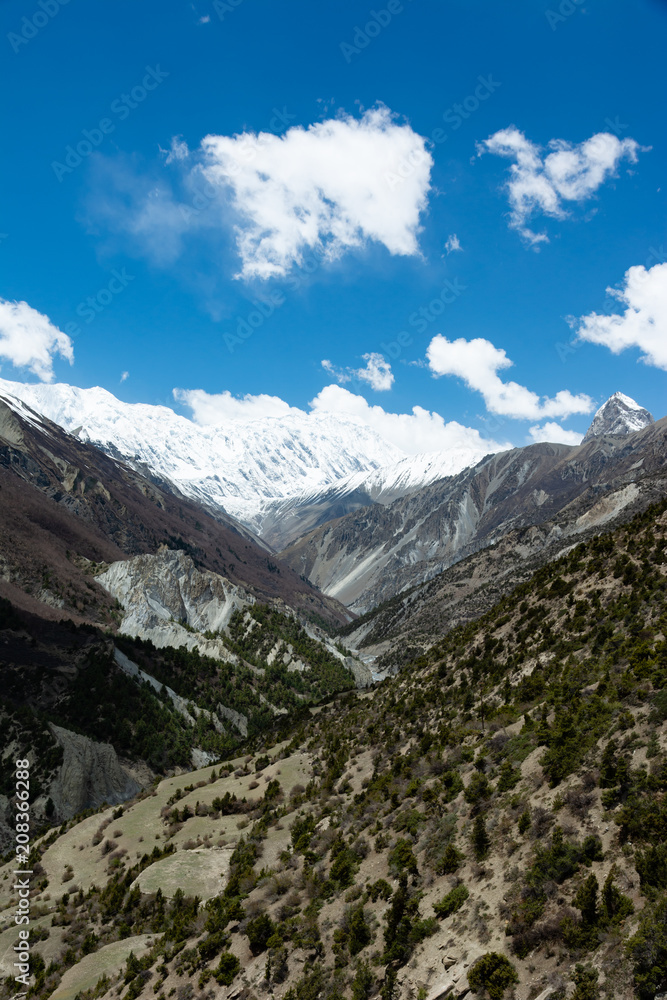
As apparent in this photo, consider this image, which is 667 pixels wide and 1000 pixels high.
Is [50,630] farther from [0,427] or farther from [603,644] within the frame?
[0,427]

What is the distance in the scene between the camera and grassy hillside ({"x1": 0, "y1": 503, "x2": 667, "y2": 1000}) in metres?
10.3

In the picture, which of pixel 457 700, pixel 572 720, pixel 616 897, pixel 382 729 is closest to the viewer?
pixel 616 897

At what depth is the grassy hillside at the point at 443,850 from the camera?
10297 mm

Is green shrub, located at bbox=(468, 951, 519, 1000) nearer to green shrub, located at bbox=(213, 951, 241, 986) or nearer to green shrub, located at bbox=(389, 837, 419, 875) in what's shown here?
green shrub, located at bbox=(389, 837, 419, 875)

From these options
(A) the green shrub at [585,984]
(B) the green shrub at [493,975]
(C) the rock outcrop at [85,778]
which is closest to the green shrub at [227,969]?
(B) the green shrub at [493,975]

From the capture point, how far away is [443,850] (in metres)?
14.8

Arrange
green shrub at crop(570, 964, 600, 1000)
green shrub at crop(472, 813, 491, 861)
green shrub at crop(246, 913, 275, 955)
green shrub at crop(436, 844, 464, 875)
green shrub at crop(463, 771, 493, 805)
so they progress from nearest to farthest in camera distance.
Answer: green shrub at crop(570, 964, 600, 1000), green shrub at crop(472, 813, 491, 861), green shrub at crop(436, 844, 464, 875), green shrub at crop(246, 913, 275, 955), green shrub at crop(463, 771, 493, 805)

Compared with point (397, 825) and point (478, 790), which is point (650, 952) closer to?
point (478, 790)

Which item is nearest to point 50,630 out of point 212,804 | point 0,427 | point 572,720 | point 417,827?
point 212,804

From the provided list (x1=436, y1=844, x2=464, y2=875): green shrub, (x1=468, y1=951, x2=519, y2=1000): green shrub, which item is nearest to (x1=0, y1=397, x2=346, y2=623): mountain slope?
(x1=436, y1=844, x2=464, y2=875): green shrub

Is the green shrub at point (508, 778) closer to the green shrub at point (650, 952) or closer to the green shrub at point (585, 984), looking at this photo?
the green shrub at point (585, 984)

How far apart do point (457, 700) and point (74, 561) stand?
105 m

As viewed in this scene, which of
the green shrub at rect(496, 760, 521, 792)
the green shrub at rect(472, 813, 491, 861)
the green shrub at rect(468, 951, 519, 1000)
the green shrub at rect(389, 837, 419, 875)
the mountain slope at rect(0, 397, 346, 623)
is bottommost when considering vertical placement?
the mountain slope at rect(0, 397, 346, 623)

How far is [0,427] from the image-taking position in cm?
17525
